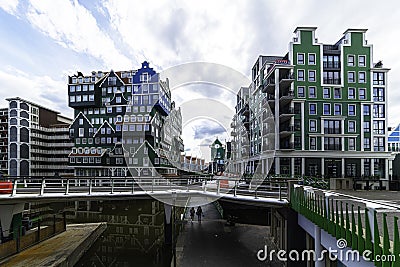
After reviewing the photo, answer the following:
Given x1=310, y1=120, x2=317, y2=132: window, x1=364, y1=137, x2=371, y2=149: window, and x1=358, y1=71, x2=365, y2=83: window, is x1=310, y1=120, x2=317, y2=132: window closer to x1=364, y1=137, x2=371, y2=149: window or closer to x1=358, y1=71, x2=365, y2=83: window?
x1=364, y1=137, x2=371, y2=149: window

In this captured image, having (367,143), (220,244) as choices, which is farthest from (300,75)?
(220,244)

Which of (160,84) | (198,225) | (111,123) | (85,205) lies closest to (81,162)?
(111,123)

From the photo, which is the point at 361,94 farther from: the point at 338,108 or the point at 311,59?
the point at 311,59

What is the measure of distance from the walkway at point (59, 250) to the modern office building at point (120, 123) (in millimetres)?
22128

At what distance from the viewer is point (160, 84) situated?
47.4 m

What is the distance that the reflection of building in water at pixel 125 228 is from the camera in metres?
20.1

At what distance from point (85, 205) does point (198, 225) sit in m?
20.8

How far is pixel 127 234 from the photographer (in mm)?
25844

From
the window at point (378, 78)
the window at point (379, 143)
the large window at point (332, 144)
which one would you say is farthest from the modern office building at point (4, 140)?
the window at point (378, 78)

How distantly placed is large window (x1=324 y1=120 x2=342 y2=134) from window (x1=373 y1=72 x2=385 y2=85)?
777cm

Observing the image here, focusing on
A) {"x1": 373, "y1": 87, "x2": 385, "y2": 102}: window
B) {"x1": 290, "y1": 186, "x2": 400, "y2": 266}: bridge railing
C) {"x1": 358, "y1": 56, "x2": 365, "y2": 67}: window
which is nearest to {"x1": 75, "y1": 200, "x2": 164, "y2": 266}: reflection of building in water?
{"x1": 290, "y1": 186, "x2": 400, "y2": 266}: bridge railing

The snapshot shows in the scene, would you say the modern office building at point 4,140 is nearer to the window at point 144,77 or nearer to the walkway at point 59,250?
the window at point 144,77

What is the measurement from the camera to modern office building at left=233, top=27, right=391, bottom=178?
36906mm

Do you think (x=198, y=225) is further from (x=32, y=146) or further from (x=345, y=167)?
(x=32, y=146)
